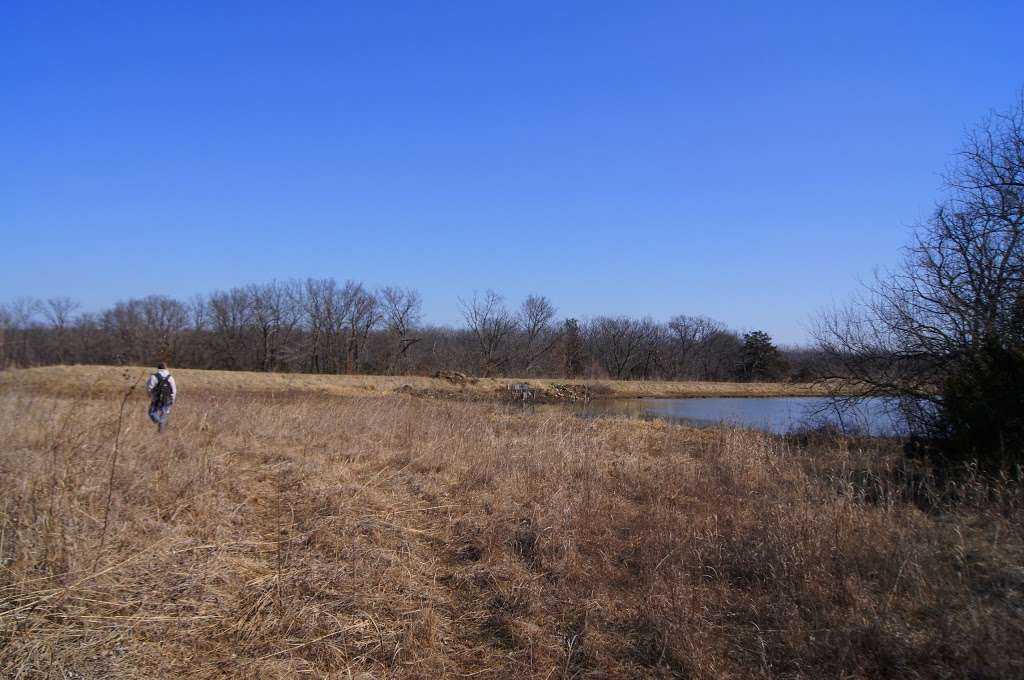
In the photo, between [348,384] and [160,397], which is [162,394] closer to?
[160,397]

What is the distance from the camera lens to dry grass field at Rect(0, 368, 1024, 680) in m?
3.19

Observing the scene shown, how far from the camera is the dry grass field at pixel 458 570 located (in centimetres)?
319

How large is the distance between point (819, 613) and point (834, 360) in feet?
36.1

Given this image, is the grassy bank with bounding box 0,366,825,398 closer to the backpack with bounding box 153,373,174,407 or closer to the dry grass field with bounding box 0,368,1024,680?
the backpack with bounding box 153,373,174,407

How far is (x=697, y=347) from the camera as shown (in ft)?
247

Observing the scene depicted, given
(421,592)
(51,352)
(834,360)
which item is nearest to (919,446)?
(834,360)

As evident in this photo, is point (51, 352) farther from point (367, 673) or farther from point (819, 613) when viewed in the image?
point (819, 613)

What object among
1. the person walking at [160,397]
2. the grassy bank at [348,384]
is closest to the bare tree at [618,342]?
the grassy bank at [348,384]

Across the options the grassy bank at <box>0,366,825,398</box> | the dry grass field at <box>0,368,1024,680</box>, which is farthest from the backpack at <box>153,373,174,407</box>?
the grassy bank at <box>0,366,825,398</box>

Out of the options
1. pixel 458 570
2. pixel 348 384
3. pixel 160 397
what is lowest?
pixel 458 570

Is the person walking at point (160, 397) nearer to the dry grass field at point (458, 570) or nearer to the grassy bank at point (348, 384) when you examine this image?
the dry grass field at point (458, 570)

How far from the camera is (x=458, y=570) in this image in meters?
4.77

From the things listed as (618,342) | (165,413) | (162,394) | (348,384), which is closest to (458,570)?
(165,413)

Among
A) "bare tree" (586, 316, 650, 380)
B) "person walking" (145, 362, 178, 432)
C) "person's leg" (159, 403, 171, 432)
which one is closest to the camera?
"person's leg" (159, 403, 171, 432)
